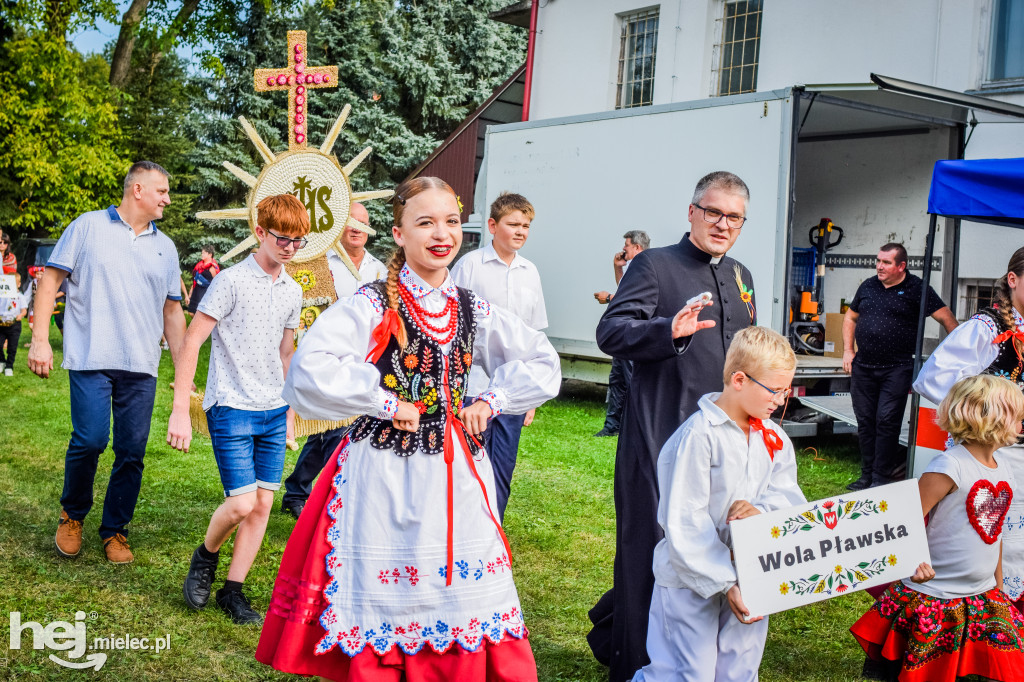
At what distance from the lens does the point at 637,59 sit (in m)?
15.6

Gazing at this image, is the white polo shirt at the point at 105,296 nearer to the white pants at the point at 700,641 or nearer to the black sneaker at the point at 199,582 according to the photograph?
the black sneaker at the point at 199,582

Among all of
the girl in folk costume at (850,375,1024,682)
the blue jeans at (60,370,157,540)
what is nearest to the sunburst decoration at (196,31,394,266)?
the blue jeans at (60,370,157,540)

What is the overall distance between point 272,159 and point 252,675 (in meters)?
3.14

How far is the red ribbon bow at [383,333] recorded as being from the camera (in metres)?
2.94

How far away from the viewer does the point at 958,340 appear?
4.21 metres

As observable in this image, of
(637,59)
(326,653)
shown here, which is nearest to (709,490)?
(326,653)

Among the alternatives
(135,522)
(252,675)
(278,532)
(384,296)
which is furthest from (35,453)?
(384,296)

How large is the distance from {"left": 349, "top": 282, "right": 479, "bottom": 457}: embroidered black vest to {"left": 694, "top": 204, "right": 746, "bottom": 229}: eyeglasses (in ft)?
3.72

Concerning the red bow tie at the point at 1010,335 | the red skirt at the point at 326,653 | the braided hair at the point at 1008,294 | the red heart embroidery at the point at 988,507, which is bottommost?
the red skirt at the point at 326,653

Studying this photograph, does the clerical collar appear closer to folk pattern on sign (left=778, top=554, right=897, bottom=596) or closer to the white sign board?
the white sign board

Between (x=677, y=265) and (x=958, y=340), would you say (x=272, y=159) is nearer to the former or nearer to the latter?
(x=677, y=265)

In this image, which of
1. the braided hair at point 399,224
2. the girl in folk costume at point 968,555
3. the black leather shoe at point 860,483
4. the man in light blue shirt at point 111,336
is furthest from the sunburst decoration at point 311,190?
the black leather shoe at point 860,483

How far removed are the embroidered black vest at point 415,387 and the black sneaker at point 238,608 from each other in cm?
181

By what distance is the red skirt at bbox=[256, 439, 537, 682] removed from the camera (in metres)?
2.79
